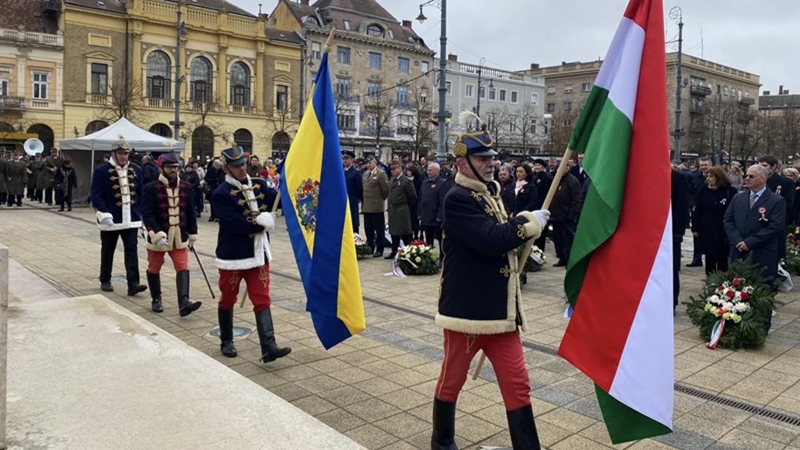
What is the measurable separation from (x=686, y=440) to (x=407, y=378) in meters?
2.32

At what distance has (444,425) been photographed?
4.12 metres

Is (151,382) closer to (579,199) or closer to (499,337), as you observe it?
(499,337)

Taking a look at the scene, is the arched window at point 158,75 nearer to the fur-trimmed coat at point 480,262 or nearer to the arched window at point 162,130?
the arched window at point 162,130

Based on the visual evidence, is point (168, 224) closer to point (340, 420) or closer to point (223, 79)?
point (340, 420)

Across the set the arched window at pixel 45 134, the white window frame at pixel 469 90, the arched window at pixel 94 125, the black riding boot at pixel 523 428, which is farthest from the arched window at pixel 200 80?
the black riding boot at pixel 523 428

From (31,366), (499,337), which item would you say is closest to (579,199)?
(499,337)

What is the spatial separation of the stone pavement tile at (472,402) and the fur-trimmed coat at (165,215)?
4517 millimetres

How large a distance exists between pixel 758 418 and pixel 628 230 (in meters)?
2.53

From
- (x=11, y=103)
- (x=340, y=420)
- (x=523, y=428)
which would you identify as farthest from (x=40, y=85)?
(x=523, y=428)

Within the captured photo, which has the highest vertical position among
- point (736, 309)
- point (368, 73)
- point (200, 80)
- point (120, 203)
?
point (368, 73)

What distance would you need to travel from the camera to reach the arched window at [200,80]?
49.6 meters

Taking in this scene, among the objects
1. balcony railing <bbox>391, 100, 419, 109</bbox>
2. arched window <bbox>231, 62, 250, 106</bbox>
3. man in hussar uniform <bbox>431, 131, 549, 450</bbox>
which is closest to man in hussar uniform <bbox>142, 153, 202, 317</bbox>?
man in hussar uniform <bbox>431, 131, 549, 450</bbox>

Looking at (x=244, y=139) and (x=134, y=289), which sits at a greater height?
(x=244, y=139)

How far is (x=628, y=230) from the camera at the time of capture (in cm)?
355
